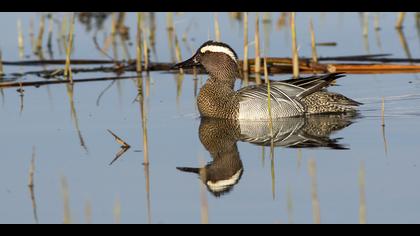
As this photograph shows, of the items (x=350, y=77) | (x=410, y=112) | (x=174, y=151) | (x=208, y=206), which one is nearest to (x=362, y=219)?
(x=208, y=206)

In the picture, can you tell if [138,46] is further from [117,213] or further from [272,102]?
[117,213]

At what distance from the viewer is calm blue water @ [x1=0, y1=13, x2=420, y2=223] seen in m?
7.10

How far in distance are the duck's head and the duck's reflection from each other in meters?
0.73

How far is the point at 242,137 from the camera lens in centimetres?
1009

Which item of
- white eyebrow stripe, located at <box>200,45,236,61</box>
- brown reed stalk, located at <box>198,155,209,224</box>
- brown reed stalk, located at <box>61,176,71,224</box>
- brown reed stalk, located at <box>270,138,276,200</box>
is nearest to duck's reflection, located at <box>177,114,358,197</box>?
brown reed stalk, located at <box>198,155,209,224</box>

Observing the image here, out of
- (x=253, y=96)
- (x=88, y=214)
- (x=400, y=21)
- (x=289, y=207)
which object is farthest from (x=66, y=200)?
(x=400, y=21)

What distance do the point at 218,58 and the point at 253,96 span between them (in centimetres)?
82

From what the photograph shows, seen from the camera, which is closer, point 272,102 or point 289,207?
point 289,207

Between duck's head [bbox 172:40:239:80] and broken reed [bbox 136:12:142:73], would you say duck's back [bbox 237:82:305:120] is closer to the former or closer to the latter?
duck's head [bbox 172:40:239:80]

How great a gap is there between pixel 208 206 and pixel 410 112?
4.42m

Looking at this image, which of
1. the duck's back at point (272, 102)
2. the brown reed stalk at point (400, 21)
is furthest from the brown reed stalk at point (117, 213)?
the brown reed stalk at point (400, 21)

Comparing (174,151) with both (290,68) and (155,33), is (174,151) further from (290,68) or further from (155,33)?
(155,33)

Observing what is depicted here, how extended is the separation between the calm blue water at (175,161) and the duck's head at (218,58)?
0.56m

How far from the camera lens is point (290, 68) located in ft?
46.2
